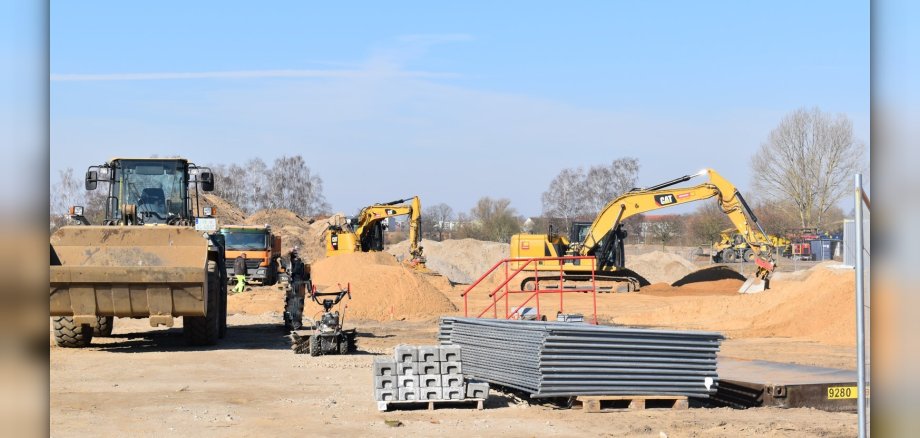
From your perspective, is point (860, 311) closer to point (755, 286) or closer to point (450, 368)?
point (450, 368)

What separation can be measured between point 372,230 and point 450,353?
3203cm

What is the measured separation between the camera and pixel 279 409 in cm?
1155

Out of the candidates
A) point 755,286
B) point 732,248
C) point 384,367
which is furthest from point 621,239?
point 384,367

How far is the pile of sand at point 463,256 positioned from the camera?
60.8m

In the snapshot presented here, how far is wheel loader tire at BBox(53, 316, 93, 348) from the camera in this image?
1738 centimetres

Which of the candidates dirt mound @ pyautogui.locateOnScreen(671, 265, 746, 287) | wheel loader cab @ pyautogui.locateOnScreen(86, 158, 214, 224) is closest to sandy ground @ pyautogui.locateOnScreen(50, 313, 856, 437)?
wheel loader cab @ pyautogui.locateOnScreen(86, 158, 214, 224)

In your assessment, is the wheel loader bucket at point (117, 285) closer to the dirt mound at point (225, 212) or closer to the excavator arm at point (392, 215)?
the excavator arm at point (392, 215)

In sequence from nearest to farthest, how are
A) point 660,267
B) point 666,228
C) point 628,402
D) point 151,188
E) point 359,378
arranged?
point 628,402 < point 359,378 < point 151,188 < point 660,267 < point 666,228

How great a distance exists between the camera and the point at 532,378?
11.6 meters

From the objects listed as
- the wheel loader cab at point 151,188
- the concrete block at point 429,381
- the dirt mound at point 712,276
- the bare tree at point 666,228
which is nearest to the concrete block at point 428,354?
the concrete block at point 429,381

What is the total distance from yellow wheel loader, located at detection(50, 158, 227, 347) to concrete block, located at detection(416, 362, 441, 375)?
522 centimetres

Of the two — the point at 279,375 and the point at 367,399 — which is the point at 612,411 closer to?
the point at 367,399

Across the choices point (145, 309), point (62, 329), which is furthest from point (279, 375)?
point (62, 329)

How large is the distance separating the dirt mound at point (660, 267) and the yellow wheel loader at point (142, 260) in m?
37.4
